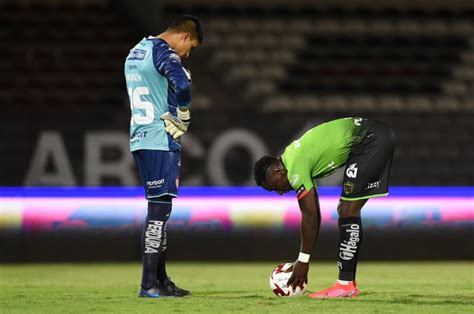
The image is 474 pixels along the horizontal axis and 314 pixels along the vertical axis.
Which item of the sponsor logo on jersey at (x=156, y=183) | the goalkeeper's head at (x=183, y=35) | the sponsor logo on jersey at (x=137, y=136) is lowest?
the sponsor logo on jersey at (x=156, y=183)

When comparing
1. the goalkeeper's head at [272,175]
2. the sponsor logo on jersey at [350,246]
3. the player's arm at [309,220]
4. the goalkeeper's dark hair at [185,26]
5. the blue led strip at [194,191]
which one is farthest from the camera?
the blue led strip at [194,191]

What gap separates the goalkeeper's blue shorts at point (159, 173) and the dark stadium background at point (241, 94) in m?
5.18

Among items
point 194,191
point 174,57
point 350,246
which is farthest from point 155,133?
point 194,191

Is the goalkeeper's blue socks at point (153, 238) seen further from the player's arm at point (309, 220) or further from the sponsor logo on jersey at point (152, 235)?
the player's arm at point (309, 220)

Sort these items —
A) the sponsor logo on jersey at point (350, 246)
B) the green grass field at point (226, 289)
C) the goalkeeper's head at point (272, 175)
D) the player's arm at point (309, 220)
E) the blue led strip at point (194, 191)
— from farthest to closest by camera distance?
the blue led strip at point (194, 191) < the sponsor logo on jersey at point (350, 246) < the goalkeeper's head at point (272, 175) < the player's arm at point (309, 220) < the green grass field at point (226, 289)

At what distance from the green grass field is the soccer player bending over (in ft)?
0.89

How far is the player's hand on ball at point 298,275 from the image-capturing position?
7094 mm

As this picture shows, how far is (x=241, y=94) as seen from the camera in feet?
55.7

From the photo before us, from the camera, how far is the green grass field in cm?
665

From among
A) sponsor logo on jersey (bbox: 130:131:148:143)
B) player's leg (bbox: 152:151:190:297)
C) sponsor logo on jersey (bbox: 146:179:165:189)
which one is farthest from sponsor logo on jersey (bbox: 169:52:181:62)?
sponsor logo on jersey (bbox: 146:179:165:189)

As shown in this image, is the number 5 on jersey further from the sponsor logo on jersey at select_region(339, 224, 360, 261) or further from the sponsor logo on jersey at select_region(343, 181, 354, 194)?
the sponsor logo on jersey at select_region(339, 224, 360, 261)

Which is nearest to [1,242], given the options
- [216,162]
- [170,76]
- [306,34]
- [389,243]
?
[216,162]

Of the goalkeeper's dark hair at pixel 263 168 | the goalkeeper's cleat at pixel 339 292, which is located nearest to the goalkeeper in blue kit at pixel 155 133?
the goalkeeper's dark hair at pixel 263 168

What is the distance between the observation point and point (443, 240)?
12531 mm
